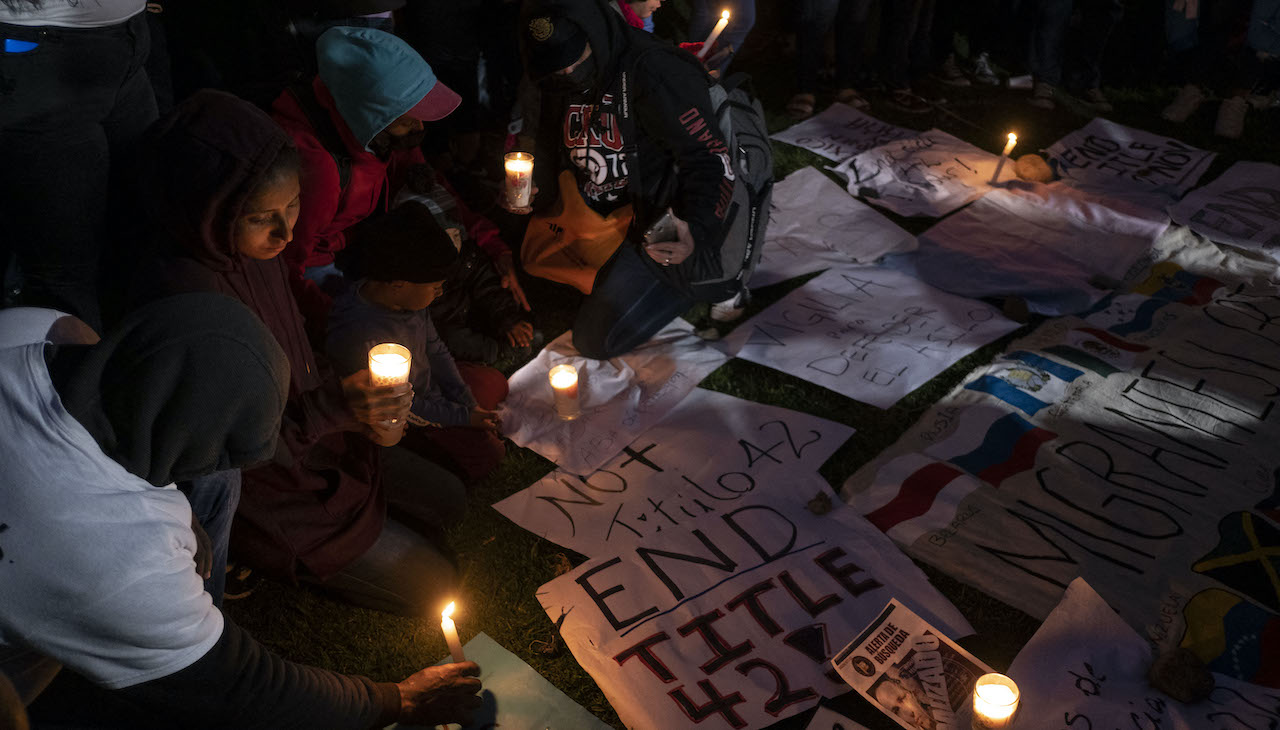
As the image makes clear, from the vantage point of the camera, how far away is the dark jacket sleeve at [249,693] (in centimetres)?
161

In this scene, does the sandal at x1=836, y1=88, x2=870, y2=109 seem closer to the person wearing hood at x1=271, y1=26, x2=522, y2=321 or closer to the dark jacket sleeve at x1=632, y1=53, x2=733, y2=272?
the dark jacket sleeve at x1=632, y1=53, x2=733, y2=272

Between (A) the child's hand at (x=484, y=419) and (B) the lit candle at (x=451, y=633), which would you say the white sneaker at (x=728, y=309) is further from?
(B) the lit candle at (x=451, y=633)

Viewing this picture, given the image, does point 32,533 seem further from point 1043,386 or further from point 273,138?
point 1043,386

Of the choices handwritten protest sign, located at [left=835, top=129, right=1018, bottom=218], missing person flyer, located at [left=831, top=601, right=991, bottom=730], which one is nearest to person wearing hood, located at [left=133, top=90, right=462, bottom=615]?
missing person flyer, located at [left=831, top=601, right=991, bottom=730]

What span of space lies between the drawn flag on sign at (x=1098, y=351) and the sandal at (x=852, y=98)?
104 inches

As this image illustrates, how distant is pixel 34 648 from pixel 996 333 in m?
3.35

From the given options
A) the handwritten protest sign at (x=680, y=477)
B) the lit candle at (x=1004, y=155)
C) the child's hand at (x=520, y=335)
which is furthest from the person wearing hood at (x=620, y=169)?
Answer: the lit candle at (x=1004, y=155)

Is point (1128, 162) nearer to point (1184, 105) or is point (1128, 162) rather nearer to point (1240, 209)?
point (1240, 209)

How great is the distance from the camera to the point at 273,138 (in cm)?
205

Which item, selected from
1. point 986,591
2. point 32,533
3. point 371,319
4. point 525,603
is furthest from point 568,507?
point 32,533

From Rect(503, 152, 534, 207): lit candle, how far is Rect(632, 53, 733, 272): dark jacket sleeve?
398mm

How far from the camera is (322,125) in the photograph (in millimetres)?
2863

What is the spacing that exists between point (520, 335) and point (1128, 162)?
3.63 m

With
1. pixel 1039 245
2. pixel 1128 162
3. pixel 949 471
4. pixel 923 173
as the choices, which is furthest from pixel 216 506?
pixel 1128 162
